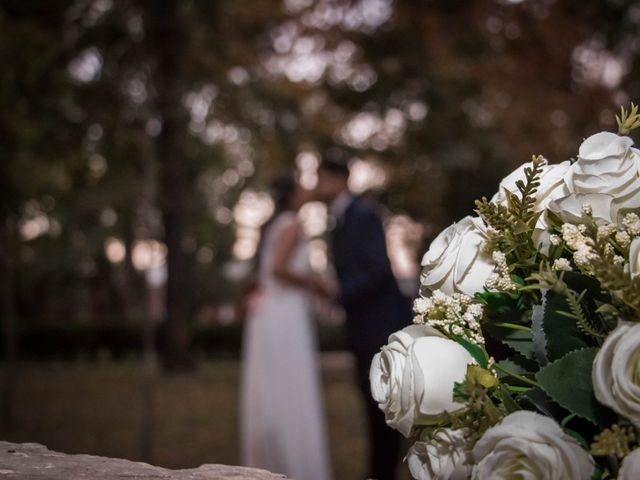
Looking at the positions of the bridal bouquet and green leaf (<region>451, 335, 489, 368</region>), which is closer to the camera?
the bridal bouquet

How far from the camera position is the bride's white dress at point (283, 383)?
808 cm

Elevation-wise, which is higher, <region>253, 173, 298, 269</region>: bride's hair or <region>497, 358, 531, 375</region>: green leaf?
<region>253, 173, 298, 269</region>: bride's hair

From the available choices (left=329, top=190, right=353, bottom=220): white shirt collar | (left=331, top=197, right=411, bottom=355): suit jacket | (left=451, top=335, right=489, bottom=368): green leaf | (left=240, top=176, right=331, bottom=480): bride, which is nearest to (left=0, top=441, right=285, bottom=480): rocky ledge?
(left=451, top=335, right=489, bottom=368): green leaf

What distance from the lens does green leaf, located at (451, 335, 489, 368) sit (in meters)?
1.49

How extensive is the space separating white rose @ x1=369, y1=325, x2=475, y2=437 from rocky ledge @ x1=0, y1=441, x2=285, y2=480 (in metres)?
0.47

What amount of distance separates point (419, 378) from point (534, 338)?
20 cm

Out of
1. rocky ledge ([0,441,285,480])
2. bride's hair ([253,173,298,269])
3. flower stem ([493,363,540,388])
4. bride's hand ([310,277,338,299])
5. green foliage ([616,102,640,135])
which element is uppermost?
bride's hair ([253,173,298,269])

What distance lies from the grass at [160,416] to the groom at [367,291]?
2.24 metres

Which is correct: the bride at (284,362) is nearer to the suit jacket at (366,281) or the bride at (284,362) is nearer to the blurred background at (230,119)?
the blurred background at (230,119)

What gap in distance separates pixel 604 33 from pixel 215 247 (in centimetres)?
2748

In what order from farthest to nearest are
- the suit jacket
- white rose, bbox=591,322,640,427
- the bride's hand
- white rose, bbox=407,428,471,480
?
the bride's hand → the suit jacket → white rose, bbox=407,428,471,480 → white rose, bbox=591,322,640,427

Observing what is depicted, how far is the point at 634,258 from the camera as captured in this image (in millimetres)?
1337

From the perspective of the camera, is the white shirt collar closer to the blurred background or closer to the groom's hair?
the groom's hair

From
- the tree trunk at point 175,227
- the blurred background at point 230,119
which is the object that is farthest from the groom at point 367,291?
the tree trunk at point 175,227
